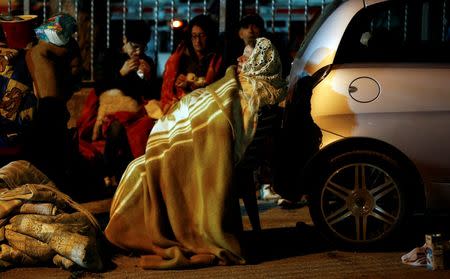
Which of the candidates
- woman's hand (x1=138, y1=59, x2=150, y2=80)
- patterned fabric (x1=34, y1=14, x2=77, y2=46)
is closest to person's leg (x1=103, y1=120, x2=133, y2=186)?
woman's hand (x1=138, y1=59, x2=150, y2=80)

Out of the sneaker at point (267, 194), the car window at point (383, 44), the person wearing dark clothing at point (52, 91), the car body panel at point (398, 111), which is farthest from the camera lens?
the sneaker at point (267, 194)

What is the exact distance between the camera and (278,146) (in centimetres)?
802

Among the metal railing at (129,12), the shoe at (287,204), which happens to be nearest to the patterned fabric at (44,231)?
the shoe at (287,204)

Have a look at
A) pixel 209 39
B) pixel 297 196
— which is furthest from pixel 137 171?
pixel 209 39

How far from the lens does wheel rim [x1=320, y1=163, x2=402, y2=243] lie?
25.3 ft

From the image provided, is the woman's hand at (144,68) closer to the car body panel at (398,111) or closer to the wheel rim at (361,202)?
the car body panel at (398,111)

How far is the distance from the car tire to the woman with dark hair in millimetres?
2663

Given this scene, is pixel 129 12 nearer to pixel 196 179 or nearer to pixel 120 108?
pixel 120 108

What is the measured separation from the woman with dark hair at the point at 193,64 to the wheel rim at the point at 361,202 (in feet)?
8.82

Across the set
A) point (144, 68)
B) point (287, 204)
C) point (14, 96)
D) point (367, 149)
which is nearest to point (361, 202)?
point (367, 149)

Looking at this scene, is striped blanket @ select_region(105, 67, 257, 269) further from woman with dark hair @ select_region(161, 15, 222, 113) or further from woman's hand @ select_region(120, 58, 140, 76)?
woman's hand @ select_region(120, 58, 140, 76)

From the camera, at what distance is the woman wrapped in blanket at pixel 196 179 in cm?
736

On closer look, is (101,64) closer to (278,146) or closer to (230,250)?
(278,146)

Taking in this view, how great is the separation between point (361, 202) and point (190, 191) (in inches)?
50.5
